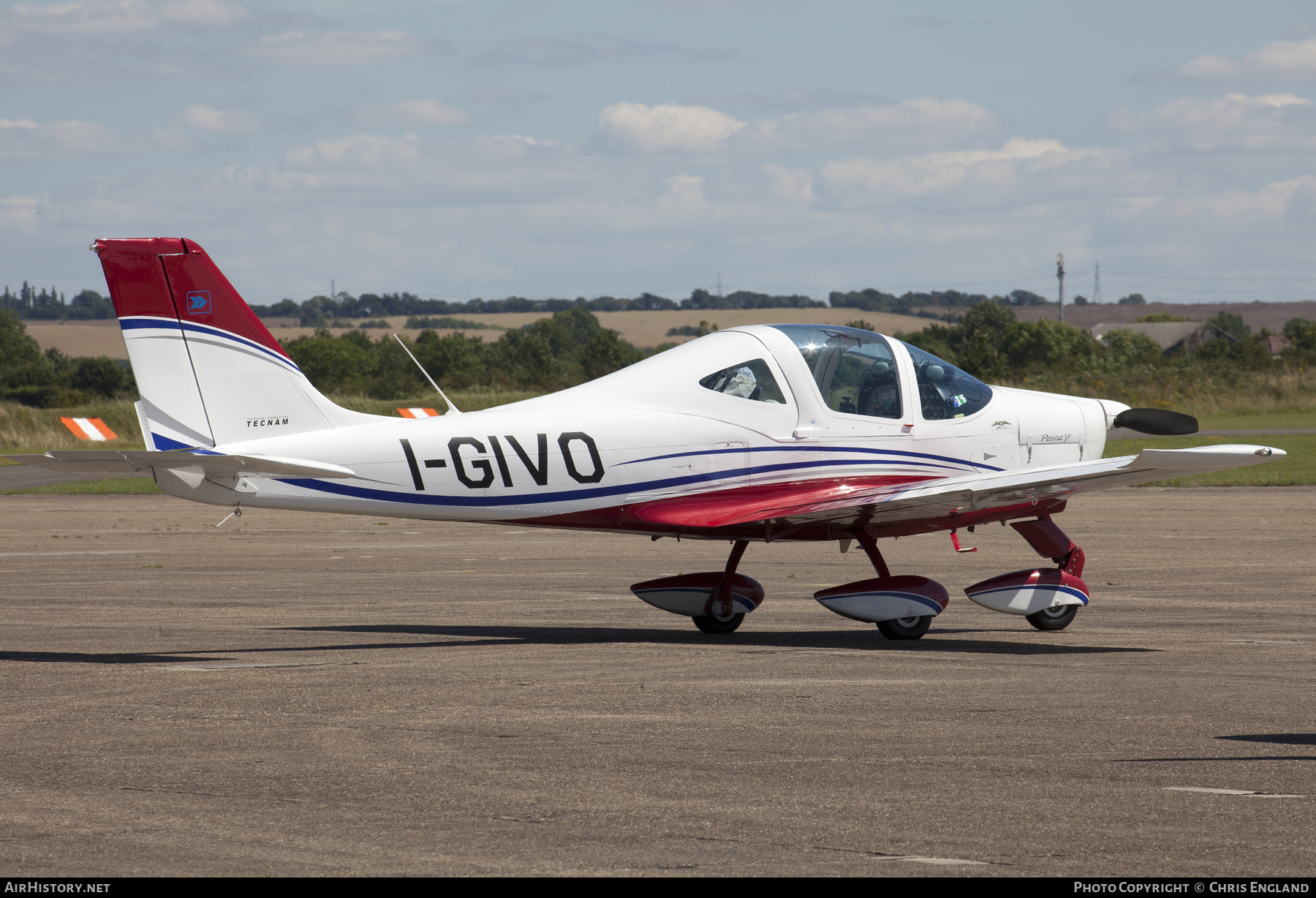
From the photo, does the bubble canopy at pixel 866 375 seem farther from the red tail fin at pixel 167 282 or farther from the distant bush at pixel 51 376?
the distant bush at pixel 51 376

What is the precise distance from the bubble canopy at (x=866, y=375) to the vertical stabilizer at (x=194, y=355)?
14.6 ft

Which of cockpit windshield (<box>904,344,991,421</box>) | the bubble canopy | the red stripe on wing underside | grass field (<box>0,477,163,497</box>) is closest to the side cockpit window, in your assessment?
the bubble canopy

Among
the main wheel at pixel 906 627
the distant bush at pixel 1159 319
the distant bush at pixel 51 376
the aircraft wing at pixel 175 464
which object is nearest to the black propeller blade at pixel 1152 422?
the main wheel at pixel 906 627

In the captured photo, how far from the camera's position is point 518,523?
12.7 metres

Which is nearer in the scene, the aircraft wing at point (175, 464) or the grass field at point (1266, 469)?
the aircraft wing at point (175, 464)

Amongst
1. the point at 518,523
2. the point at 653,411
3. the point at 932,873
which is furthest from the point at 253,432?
the point at 932,873

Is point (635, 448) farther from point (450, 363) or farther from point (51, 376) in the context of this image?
point (450, 363)

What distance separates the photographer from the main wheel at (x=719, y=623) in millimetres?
13656

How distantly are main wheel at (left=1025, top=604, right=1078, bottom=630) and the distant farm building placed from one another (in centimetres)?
13741

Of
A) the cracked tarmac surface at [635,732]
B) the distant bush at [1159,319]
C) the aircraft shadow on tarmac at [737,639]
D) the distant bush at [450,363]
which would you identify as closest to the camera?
the cracked tarmac surface at [635,732]

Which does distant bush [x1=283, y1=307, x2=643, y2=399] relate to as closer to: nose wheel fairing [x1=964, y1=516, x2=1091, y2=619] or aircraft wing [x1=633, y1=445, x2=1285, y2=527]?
aircraft wing [x1=633, y1=445, x2=1285, y2=527]

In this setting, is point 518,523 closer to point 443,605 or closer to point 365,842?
point 443,605

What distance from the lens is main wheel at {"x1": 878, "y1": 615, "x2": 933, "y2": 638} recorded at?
1280 cm

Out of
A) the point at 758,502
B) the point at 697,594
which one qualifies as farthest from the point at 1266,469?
the point at 758,502
